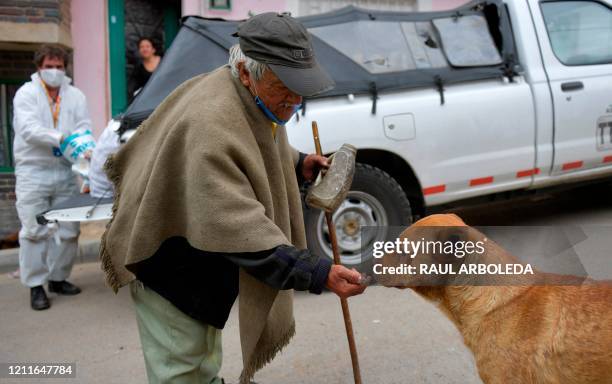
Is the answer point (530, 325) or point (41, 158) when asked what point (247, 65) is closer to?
point (530, 325)

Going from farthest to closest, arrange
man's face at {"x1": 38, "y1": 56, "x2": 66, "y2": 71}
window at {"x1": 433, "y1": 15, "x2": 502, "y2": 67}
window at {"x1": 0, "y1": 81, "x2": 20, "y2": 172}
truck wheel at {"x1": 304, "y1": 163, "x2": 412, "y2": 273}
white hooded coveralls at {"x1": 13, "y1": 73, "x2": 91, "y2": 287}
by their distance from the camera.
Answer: window at {"x1": 0, "y1": 81, "x2": 20, "y2": 172} < window at {"x1": 433, "y1": 15, "x2": 502, "y2": 67} < man's face at {"x1": 38, "y1": 56, "x2": 66, "y2": 71} < white hooded coveralls at {"x1": 13, "y1": 73, "x2": 91, "y2": 287} < truck wheel at {"x1": 304, "y1": 163, "x2": 412, "y2": 273}

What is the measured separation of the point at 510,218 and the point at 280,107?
474cm

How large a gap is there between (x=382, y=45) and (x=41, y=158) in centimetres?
297

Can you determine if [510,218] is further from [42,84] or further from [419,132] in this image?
[42,84]

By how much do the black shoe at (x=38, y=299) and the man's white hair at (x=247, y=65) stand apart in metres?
3.54

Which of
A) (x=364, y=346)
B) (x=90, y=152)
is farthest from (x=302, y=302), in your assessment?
(x=90, y=152)

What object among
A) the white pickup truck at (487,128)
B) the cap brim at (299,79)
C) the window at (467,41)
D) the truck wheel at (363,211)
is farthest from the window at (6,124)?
the cap brim at (299,79)

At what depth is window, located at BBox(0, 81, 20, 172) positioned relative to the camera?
25.5ft

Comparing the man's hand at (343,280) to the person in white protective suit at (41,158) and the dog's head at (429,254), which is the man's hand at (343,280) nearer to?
the dog's head at (429,254)

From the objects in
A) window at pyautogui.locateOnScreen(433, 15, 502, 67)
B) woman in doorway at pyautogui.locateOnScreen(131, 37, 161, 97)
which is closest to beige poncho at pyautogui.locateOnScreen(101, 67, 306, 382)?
window at pyautogui.locateOnScreen(433, 15, 502, 67)

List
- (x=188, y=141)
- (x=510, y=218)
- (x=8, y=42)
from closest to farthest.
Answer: (x=188, y=141) → (x=510, y=218) → (x=8, y=42)

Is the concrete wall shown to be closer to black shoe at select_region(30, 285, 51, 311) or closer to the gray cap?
black shoe at select_region(30, 285, 51, 311)

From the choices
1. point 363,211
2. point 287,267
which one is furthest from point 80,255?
point 287,267

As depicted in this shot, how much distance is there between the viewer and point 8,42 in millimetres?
6895
